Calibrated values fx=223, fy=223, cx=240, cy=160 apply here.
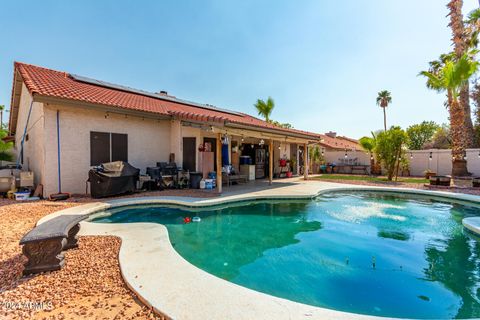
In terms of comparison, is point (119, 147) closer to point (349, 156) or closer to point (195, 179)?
point (195, 179)

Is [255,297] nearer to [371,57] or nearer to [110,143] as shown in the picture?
[110,143]

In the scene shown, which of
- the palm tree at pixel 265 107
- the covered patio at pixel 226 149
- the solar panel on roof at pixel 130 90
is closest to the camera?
the covered patio at pixel 226 149

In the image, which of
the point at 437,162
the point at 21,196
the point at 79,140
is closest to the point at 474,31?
the point at 437,162

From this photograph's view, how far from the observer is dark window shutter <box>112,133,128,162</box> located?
407 inches

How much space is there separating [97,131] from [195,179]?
192 inches

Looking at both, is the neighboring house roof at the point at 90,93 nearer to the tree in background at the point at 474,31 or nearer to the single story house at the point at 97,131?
the single story house at the point at 97,131

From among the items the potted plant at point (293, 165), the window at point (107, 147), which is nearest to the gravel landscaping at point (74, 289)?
the window at point (107, 147)

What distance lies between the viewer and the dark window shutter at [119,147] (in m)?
10.3

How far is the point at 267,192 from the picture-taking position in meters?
10.2

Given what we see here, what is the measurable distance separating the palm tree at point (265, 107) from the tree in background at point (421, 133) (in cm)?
1909

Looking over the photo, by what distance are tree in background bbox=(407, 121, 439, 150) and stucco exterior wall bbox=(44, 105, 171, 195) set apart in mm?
31730

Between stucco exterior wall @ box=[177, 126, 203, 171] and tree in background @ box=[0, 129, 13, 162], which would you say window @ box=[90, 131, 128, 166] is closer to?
stucco exterior wall @ box=[177, 126, 203, 171]

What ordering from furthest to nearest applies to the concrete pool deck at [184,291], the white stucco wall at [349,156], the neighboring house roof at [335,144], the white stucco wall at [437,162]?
the neighboring house roof at [335,144] < the white stucco wall at [349,156] < the white stucco wall at [437,162] < the concrete pool deck at [184,291]

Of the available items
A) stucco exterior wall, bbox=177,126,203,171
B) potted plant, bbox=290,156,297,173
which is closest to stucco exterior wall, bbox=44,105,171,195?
stucco exterior wall, bbox=177,126,203,171
